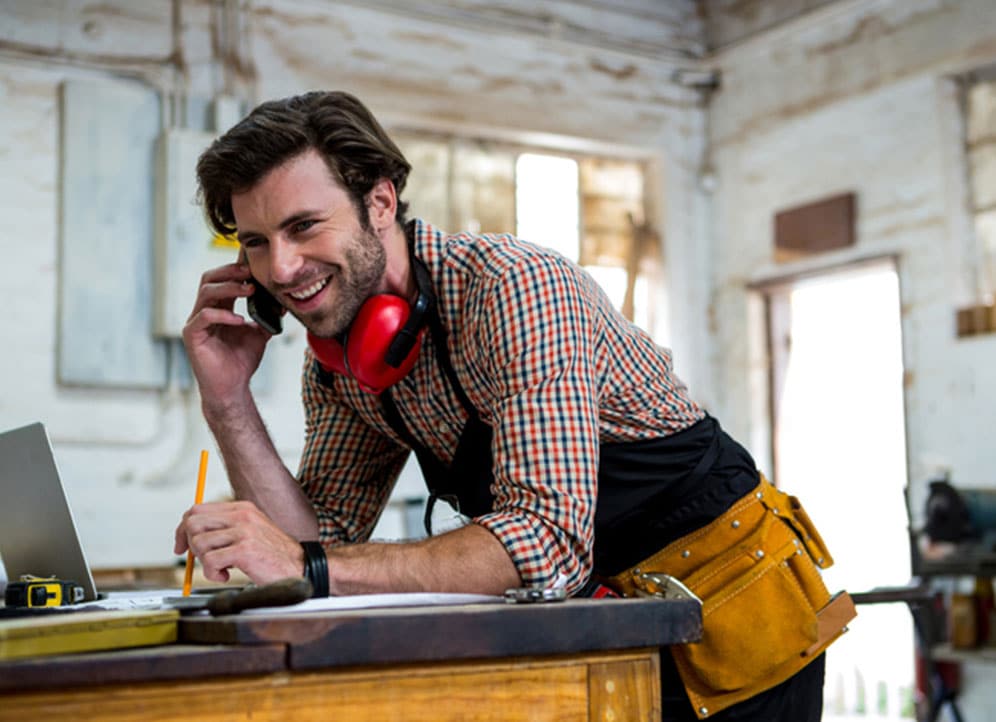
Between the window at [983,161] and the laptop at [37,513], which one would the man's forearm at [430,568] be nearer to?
the laptop at [37,513]

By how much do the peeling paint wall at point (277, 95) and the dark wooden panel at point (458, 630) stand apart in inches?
164

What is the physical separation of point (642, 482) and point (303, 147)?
708 mm

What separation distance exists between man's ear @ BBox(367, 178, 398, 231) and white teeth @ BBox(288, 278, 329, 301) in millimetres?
121

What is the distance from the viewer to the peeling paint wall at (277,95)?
196 inches

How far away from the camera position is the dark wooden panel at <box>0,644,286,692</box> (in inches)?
36.6

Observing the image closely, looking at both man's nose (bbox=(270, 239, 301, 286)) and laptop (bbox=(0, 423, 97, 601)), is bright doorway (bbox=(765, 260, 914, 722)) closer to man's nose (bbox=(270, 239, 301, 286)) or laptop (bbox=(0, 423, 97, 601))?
man's nose (bbox=(270, 239, 301, 286))

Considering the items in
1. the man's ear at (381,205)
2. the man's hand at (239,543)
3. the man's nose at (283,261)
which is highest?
the man's ear at (381,205)

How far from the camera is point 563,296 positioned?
160 cm

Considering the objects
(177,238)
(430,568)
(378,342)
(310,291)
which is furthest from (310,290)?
(177,238)

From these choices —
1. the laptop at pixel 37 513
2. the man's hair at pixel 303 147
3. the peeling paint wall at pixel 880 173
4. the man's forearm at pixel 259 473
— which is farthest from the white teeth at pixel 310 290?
the peeling paint wall at pixel 880 173

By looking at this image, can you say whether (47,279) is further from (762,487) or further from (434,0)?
(762,487)

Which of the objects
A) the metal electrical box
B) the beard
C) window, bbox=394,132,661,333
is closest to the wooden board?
the beard

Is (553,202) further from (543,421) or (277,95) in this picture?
(543,421)

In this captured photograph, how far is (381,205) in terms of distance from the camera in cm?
189
